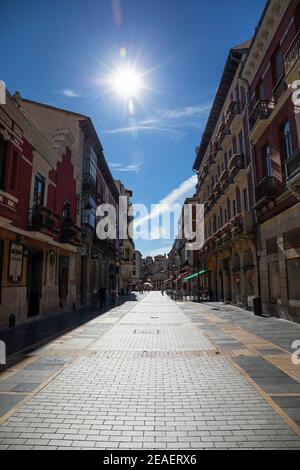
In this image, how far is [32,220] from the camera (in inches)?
590

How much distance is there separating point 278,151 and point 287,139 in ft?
2.94

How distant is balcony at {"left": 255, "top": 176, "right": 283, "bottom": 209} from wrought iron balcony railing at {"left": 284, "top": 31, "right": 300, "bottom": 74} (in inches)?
192

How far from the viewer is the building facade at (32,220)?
42.6 feet

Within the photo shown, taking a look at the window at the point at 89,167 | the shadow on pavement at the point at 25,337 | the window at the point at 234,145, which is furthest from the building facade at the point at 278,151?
the window at the point at 89,167

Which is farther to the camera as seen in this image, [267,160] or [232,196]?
[232,196]

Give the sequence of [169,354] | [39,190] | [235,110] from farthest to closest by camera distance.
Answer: [235,110] < [39,190] < [169,354]

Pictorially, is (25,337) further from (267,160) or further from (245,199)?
(245,199)

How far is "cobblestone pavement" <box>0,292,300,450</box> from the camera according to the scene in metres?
3.77

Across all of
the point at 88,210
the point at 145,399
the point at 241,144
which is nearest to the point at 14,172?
the point at 145,399

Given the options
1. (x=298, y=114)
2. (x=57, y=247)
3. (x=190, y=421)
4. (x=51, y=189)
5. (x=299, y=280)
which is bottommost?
(x=190, y=421)
